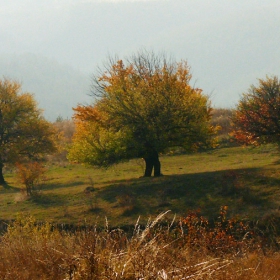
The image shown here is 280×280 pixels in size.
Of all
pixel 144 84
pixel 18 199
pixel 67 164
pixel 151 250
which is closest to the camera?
pixel 151 250

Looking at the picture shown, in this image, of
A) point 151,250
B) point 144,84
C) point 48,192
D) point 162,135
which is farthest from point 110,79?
point 151,250

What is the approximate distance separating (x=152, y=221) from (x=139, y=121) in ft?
82.9

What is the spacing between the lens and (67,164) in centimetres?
5403

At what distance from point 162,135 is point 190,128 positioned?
7.66ft

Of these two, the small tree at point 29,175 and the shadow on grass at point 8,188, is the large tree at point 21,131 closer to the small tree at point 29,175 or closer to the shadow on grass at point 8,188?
the shadow on grass at point 8,188

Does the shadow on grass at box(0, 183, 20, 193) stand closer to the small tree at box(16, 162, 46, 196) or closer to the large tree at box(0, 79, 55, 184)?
the large tree at box(0, 79, 55, 184)

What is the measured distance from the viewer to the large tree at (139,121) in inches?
1314

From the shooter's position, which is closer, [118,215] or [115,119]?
[118,215]

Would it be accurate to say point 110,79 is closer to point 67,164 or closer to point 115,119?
point 115,119

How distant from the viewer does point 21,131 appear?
46125 millimetres

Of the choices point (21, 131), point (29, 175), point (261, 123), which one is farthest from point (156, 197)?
point (21, 131)

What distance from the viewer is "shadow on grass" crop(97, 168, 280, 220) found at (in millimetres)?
25734

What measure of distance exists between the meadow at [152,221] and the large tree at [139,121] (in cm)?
262

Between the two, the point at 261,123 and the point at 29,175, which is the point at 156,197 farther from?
the point at 29,175
